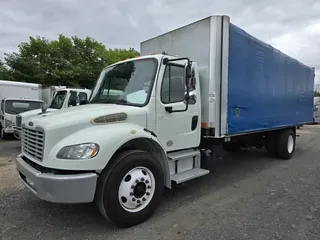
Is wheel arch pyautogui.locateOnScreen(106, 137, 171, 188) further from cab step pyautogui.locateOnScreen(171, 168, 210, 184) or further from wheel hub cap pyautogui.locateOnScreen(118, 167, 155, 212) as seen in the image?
wheel hub cap pyautogui.locateOnScreen(118, 167, 155, 212)

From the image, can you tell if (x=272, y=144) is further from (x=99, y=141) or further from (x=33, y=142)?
(x=33, y=142)

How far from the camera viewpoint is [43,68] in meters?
20.3

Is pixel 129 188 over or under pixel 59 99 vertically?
under

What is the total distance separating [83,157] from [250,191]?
328 centimetres

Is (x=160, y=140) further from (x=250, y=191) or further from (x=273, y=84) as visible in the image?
(x=273, y=84)

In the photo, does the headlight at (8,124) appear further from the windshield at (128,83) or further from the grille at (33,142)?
the grille at (33,142)

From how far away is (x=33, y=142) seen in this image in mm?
3166

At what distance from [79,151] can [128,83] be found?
1.49 metres

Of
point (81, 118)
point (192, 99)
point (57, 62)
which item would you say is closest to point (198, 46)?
point (192, 99)

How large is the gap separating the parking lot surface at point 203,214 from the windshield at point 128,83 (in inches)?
68.2

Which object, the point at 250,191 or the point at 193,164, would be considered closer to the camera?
the point at 193,164

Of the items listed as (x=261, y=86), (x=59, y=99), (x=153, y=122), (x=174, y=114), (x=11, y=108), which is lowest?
(x=153, y=122)

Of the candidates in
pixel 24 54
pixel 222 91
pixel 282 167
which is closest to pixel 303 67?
pixel 282 167

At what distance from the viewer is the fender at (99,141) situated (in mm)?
2771
